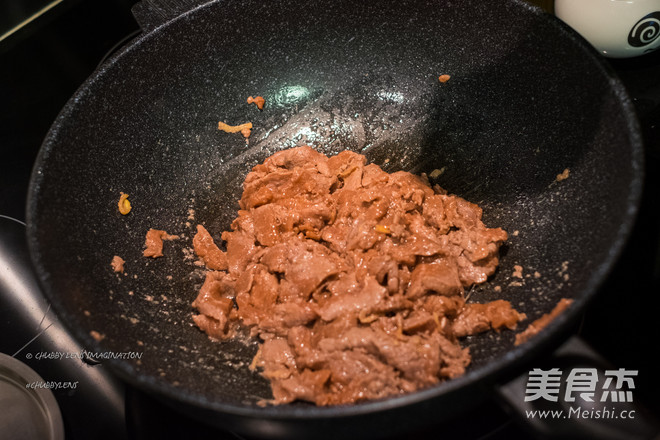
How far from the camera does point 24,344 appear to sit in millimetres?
1946

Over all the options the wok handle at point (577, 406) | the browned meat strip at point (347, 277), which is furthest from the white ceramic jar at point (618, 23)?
the wok handle at point (577, 406)

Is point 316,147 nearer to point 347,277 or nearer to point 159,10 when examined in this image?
point 347,277

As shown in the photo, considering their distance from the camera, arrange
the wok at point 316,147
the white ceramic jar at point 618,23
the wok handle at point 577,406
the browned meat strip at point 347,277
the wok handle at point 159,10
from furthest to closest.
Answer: the wok handle at point 159,10 < the white ceramic jar at point 618,23 < the browned meat strip at point 347,277 < the wok at point 316,147 < the wok handle at point 577,406

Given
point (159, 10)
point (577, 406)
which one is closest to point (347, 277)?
point (577, 406)

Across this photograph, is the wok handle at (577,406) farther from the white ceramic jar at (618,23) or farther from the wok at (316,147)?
the white ceramic jar at (618,23)

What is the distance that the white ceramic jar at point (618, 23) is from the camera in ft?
6.51

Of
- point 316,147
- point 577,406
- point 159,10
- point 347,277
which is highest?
point 159,10

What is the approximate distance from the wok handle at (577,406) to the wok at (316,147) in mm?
71

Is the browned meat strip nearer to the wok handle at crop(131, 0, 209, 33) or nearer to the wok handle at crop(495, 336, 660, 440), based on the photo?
the wok handle at crop(495, 336, 660, 440)

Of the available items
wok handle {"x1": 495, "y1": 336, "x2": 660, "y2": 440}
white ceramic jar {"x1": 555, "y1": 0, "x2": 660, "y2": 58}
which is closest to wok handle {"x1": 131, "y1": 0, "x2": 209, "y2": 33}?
white ceramic jar {"x1": 555, "y1": 0, "x2": 660, "y2": 58}

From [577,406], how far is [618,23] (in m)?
1.59

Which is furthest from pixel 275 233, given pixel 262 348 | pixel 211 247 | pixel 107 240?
pixel 107 240

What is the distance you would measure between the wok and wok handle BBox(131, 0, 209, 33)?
0.4 inches

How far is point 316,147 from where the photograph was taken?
7.65 feet
